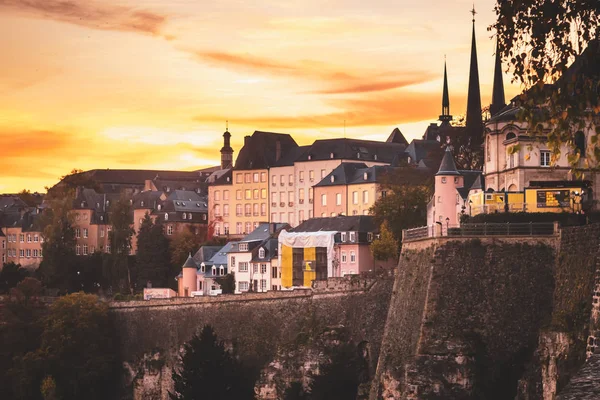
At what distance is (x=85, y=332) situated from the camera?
3342 inches

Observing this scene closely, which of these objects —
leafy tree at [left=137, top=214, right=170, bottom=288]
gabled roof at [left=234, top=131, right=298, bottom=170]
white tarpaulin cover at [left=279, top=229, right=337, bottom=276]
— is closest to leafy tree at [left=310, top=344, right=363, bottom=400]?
white tarpaulin cover at [left=279, top=229, right=337, bottom=276]

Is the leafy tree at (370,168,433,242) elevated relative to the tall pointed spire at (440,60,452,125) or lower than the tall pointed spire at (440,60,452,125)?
lower

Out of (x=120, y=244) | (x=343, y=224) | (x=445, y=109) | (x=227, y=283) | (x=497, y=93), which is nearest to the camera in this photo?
(x=343, y=224)

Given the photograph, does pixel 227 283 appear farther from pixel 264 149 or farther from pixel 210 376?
pixel 264 149

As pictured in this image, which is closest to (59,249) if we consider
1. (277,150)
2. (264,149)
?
(264,149)

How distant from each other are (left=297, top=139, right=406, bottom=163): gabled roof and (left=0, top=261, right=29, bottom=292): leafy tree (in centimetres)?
2924

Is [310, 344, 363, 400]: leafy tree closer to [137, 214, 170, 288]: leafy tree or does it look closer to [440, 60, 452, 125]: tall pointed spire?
[137, 214, 170, 288]: leafy tree

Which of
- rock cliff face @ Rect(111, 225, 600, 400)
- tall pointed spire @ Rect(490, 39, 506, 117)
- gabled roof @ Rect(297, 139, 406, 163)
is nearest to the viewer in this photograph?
rock cliff face @ Rect(111, 225, 600, 400)

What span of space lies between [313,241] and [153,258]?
104 feet

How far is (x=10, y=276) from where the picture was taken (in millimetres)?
122125

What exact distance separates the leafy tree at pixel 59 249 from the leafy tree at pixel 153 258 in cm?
693

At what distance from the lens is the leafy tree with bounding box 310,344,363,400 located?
61.7m

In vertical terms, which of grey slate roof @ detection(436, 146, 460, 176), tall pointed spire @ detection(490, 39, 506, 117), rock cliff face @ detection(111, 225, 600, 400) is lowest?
rock cliff face @ detection(111, 225, 600, 400)

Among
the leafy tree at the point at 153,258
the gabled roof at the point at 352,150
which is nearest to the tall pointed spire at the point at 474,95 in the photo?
the gabled roof at the point at 352,150
